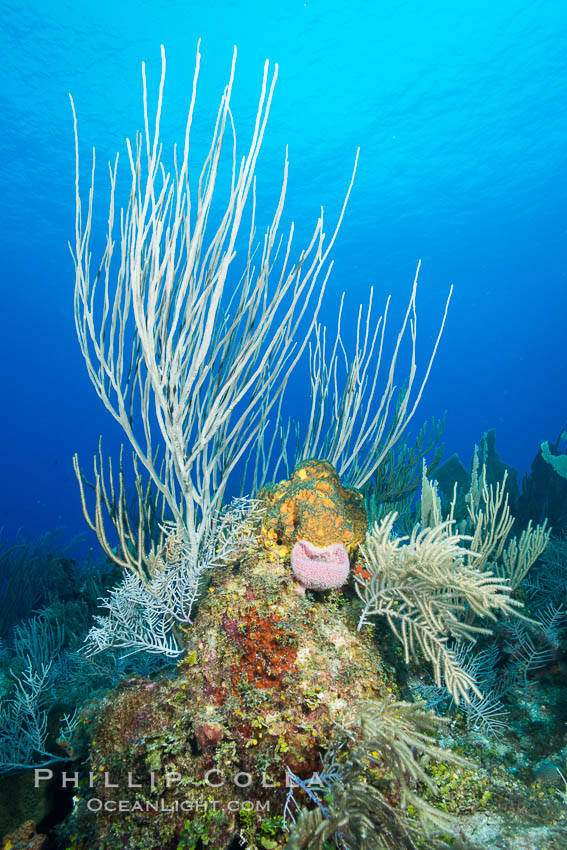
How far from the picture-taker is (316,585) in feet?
6.89

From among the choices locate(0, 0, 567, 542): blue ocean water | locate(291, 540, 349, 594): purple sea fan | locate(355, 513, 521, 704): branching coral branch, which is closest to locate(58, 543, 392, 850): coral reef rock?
locate(291, 540, 349, 594): purple sea fan

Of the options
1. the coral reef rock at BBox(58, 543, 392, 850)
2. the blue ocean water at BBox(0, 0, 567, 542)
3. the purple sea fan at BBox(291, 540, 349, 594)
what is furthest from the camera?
the blue ocean water at BBox(0, 0, 567, 542)

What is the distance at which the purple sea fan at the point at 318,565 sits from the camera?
208 centimetres

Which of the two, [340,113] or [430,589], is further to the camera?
[340,113]

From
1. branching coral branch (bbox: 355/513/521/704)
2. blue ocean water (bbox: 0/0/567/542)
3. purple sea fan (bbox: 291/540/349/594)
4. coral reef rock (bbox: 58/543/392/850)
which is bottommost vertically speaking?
coral reef rock (bbox: 58/543/392/850)

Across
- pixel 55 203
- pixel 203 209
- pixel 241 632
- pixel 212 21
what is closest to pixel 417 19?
pixel 212 21

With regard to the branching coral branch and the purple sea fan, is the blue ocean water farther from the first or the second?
the branching coral branch

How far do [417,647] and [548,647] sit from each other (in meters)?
0.90

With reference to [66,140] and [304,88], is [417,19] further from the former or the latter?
[66,140]

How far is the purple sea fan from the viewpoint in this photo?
2084 mm

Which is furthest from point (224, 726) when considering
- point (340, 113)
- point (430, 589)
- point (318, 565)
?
point (340, 113)

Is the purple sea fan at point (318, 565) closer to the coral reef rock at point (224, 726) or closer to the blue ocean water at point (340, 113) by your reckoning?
the coral reef rock at point (224, 726)

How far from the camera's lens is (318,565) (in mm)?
2084

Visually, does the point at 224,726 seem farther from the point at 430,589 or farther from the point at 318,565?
the point at 430,589
